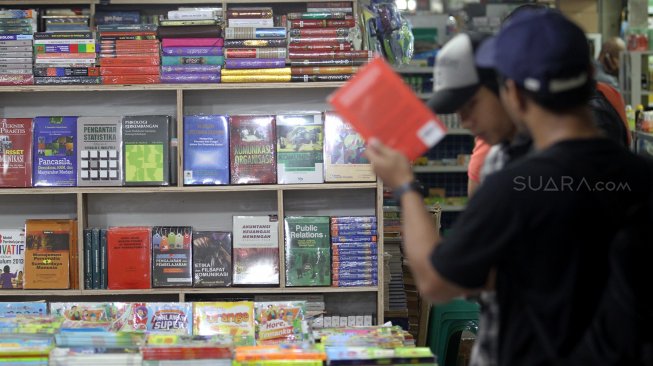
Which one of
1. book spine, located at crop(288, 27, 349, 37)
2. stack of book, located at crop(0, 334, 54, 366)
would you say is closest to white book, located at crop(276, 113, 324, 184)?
book spine, located at crop(288, 27, 349, 37)

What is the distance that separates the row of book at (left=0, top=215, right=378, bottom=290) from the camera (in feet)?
16.7

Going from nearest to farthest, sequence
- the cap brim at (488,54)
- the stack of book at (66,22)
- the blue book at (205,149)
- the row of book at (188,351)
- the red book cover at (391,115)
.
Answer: the cap brim at (488,54) → the red book cover at (391,115) → the row of book at (188,351) → the blue book at (205,149) → the stack of book at (66,22)

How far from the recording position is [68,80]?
5.02 metres

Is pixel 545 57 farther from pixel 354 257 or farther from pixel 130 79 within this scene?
pixel 130 79

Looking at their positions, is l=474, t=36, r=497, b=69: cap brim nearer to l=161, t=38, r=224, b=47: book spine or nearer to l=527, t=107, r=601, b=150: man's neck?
l=527, t=107, r=601, b=150: man's neck

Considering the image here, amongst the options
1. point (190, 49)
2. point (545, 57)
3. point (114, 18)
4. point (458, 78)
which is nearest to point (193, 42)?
point (190, 49)

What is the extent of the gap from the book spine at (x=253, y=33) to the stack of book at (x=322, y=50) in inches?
2.7

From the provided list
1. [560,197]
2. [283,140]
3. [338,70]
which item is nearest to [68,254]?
[283,140]

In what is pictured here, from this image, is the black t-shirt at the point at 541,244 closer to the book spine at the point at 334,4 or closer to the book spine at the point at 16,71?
the book spine at the point at 334,4

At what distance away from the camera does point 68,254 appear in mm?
5133

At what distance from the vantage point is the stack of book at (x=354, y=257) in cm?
509

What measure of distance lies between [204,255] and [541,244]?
11.0 feet

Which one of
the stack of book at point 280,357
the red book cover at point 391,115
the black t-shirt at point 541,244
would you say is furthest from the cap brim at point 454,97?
the stack of book at point 280,357

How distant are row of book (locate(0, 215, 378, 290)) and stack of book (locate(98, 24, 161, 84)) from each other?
0.80 meters
